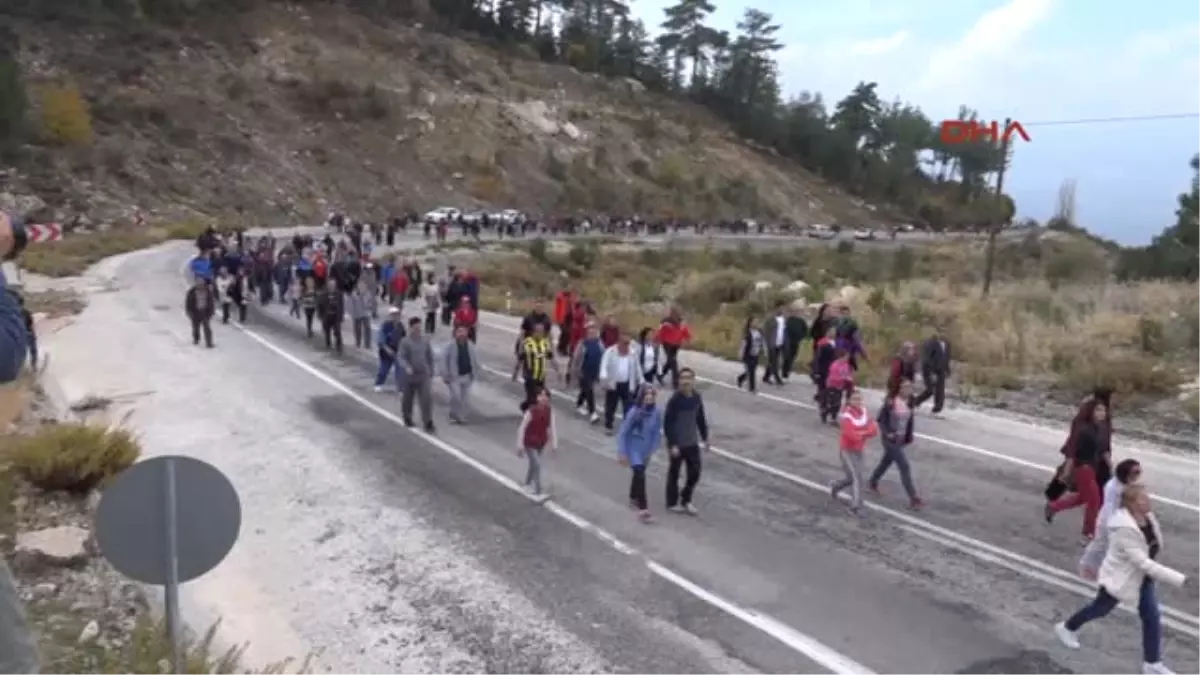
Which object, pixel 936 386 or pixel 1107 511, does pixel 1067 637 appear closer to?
pixel 1107 511

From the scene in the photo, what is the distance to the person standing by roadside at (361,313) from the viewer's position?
22438 mm

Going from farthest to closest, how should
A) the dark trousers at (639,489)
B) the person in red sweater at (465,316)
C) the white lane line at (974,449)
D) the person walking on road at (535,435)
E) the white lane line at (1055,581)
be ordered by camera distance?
1. the person in red sweater at (465,316)
2. the white lane line at (974,449)
3. the person walking on road at (535,435)
4. the dark trousers at (639,489)
5. the white lane line at (1055,581)

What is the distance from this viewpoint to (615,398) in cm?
1548

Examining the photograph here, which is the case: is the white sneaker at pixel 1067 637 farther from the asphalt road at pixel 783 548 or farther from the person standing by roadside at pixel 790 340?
the person standing by roadside at pixel 790 340

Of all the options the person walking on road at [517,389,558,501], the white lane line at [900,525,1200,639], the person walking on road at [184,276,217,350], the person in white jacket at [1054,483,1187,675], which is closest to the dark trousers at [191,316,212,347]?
the person walking on road at [184,276,217,350]

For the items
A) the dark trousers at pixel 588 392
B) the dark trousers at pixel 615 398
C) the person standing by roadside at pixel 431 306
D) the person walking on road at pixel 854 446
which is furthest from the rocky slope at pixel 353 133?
the person walking on road at pixel 854 446

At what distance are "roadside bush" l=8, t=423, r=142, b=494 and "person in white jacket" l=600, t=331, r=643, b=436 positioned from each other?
20.9 feet

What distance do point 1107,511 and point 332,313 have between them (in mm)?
16546

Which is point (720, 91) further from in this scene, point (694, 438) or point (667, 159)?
point (694, 438)

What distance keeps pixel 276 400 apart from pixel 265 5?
81.2 metres

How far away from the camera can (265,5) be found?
8956 cm

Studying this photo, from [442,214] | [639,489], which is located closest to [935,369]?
[639,489]

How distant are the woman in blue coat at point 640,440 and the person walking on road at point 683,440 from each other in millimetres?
170

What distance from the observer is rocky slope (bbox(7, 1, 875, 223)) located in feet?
197
